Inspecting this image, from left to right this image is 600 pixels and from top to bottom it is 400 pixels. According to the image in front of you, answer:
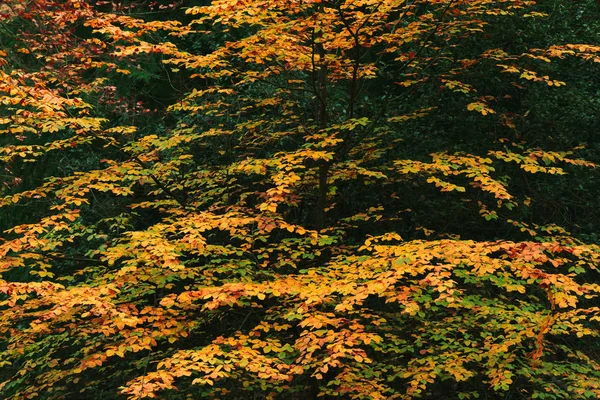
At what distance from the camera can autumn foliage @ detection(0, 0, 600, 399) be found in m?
5.77

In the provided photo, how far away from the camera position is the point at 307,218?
347 inches

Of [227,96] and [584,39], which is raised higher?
[584,39]

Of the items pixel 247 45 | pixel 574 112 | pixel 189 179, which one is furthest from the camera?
pixel 574 112

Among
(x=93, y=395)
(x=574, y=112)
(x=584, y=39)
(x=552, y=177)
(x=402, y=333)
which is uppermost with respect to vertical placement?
(x=584, y=39)

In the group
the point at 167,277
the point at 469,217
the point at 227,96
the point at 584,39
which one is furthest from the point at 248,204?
the point at 584,39

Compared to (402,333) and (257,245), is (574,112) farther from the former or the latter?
(257,245)

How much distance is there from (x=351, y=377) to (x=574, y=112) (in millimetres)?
5313

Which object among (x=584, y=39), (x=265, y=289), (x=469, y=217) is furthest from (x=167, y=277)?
(x=584, y=39)

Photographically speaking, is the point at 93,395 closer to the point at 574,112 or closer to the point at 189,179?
the point at 189,179

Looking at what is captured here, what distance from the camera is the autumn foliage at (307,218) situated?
5.77 m

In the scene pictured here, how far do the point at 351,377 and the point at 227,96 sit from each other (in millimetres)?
5112

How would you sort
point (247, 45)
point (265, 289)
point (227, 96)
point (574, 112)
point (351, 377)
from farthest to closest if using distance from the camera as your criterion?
point (227, 96)
point (574, 112)
point (247, 45)
point (351, 377)
point (265, 289)

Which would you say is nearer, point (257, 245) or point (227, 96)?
point (257, 245)

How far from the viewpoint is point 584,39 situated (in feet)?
30.0
